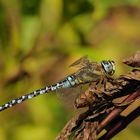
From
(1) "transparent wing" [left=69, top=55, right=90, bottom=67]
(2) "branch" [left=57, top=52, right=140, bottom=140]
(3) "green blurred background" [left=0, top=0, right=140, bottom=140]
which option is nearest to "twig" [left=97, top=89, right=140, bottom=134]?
(2) "branch" [left=57, top=52, right=140, bottom=140]

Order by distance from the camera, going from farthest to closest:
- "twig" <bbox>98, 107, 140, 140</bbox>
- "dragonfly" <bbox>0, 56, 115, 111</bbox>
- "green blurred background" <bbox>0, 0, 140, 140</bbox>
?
"green blurred background" <bbox>0, 0, 140, 140</bbox>, "dragonfly" <bbox>0, 56, 115, 111</bbox>, "twig" <bbox>98, 107, 140, 140</bbox>

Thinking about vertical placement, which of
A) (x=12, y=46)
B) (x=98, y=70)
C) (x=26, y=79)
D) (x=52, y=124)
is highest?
(x=12, y=46)

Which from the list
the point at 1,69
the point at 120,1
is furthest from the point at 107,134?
the point at 120,1

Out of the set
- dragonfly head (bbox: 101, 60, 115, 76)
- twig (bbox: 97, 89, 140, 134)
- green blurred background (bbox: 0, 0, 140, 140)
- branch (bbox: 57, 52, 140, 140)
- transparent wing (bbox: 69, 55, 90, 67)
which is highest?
green blurred background (bbox: 0, 0, 140, 140)

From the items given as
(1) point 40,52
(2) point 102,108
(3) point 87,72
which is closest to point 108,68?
(3) point 87,72

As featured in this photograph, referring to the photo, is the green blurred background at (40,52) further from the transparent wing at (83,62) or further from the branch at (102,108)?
the branch at (102,108)

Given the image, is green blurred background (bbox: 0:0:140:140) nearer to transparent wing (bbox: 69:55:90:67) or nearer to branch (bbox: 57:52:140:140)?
transparent wing (bbox: 69:55:90:67)

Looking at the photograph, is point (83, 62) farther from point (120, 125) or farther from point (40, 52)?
point (40, 52)

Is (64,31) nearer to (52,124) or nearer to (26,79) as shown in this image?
(26,79)
